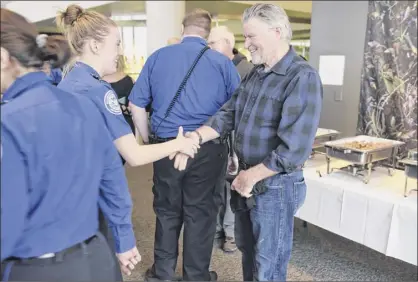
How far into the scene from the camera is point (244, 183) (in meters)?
1.19

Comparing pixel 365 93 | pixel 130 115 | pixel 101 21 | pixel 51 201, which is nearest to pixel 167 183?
pixel 130 115

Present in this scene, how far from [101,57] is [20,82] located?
40 centimetres

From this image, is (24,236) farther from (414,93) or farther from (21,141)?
(414,93)

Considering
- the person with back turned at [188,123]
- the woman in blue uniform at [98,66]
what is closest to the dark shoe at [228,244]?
the person with back turned at [188,123]

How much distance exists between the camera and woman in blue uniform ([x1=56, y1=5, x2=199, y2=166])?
1.04 meters

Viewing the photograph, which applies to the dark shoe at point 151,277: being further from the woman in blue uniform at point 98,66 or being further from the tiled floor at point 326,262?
the woman in blue uniform at point 98,66

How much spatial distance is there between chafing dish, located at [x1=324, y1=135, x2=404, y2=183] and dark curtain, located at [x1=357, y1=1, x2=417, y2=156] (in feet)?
3.57

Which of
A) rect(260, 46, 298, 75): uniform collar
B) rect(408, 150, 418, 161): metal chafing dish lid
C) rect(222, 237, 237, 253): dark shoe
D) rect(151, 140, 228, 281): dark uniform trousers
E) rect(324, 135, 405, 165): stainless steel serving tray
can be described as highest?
rect(260, 46, 298, 75): uniform collar

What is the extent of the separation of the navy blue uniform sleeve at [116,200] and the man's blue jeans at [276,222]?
418mm

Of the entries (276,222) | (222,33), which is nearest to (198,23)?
(222,33)

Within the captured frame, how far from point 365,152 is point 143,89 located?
121 cm

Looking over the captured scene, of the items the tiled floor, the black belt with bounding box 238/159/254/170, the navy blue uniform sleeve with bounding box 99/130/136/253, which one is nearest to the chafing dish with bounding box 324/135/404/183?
the tiled floor

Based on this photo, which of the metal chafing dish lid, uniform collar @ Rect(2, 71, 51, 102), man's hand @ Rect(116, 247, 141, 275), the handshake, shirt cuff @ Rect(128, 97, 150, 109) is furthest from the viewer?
shirt cuff @ Rect(128, 97, 150, 109)

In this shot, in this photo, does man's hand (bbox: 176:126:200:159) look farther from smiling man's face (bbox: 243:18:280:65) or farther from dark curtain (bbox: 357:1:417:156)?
dark curtain (bbox: 357:1:417:156)
